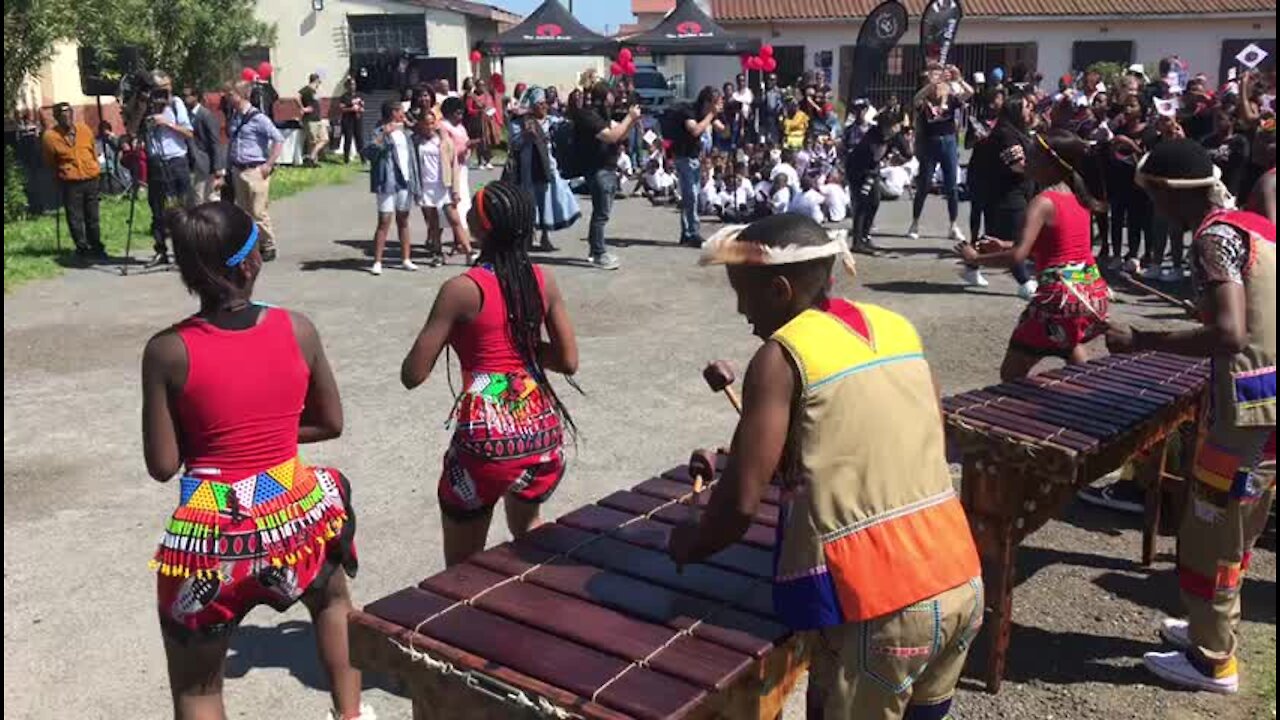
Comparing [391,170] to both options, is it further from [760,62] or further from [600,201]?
[760,62]

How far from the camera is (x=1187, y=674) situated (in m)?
4.21

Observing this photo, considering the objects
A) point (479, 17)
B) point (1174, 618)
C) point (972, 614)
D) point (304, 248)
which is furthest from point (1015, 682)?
point (479, 17)

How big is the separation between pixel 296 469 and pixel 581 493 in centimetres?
294

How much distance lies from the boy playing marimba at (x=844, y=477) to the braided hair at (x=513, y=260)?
4.14 feet

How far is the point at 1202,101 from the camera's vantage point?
13.4 metres

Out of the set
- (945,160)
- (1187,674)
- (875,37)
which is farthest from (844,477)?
(875,37)

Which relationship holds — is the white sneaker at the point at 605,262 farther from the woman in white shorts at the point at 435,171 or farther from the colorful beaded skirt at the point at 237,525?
the colorful beaded skirt at the point at 237,525

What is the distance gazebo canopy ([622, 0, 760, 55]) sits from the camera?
76.9ft

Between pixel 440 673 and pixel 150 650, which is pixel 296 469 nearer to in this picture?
pixel 440 673

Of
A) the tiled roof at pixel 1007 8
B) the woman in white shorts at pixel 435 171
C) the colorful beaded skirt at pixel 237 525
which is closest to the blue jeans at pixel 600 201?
the woman in white shorts at pixel 435 171

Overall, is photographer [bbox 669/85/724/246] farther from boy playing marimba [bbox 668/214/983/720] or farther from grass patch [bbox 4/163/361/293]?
boy playing marimba [bbox 668/214/983/720]

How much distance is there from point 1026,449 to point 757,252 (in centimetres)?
194

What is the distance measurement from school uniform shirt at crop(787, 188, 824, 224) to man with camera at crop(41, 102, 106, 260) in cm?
808

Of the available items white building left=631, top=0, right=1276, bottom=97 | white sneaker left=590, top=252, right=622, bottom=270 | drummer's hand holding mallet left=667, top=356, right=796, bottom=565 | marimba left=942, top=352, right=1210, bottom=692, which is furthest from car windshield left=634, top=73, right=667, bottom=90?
drummer's hand holding mallet left=667, top=356, right=796, bottom=565
